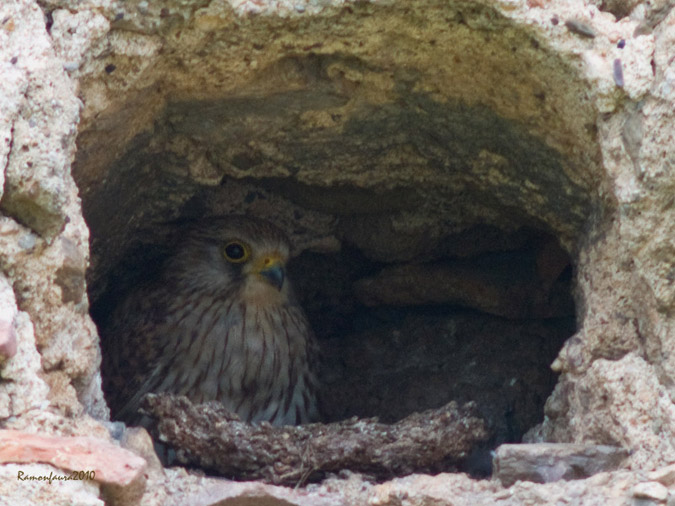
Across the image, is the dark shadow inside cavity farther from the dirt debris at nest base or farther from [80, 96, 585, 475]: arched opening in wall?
the dirt debris at nest base

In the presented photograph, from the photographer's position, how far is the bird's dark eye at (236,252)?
4.97 meters

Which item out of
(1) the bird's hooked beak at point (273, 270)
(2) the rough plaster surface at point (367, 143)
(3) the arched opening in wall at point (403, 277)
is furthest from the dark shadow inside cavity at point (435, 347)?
(2) the rough plaster surface at point (367, 143)

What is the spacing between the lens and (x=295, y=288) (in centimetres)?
541

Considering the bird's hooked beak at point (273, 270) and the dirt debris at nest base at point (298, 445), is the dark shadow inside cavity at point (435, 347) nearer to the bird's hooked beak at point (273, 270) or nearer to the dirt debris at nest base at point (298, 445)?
the bird's hooked beak at point (273, 270)

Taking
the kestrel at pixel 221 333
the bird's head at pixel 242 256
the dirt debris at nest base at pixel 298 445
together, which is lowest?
the dirt debris at nest base at pixel 298 445

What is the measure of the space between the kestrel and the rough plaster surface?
584 mm

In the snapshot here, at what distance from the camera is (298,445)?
3295 millimetres

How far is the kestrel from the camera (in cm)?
454

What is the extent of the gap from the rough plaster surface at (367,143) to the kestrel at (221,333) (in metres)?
0.58

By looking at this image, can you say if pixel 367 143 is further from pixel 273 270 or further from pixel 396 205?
pixel 273 270

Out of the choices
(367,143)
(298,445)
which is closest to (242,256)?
(367,143)

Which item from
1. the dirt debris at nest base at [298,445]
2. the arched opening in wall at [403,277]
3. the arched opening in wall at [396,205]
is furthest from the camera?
the arched opening in wall at [403,277]

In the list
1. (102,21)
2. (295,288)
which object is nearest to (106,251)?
(295,288)

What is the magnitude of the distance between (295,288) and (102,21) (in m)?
2.55
